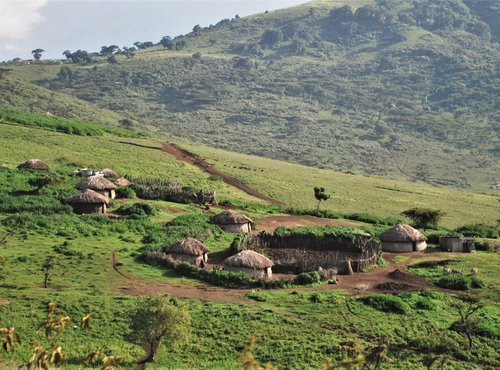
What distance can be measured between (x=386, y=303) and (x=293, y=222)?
2306 cm

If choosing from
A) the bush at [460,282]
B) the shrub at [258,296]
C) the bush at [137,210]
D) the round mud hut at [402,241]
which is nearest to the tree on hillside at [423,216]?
the round mud hut at [402,241]

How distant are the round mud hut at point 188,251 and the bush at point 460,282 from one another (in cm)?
1429

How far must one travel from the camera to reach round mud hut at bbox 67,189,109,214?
51.5 metres

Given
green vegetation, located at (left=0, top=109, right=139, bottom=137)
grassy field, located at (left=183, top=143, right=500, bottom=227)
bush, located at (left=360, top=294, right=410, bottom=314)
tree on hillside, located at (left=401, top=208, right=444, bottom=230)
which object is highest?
green vegetation, located at (left=0, top=109, right=139, bottom=137)

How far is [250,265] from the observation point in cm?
4031

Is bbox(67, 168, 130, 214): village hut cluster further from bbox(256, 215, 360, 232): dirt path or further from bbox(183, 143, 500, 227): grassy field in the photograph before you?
bbox(183, 143, 500, 227): grassy field

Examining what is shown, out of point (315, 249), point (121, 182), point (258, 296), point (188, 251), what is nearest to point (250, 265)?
point (188, 251)

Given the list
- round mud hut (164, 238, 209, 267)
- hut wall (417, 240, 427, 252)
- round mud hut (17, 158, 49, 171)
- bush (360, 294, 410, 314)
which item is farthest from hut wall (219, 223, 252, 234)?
round mud hut (17, 158, 49, 171)

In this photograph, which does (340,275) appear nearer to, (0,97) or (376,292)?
(376,292)

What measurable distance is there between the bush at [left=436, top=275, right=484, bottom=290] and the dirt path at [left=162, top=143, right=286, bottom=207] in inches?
1213

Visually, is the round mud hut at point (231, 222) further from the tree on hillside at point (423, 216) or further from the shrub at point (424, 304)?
the shrub at point (424, 304)

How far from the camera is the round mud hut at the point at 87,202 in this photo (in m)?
51.5

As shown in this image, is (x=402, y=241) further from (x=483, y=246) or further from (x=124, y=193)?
(x=124, y=193)

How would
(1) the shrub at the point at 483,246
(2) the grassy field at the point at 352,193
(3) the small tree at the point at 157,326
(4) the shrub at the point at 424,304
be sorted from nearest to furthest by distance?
(3) the small tree at the point at 157,326
(4) the shrub at the point at 424,304
(1) the shrub at the point at 483,246
(2) the grassy field at the point at 352,193
